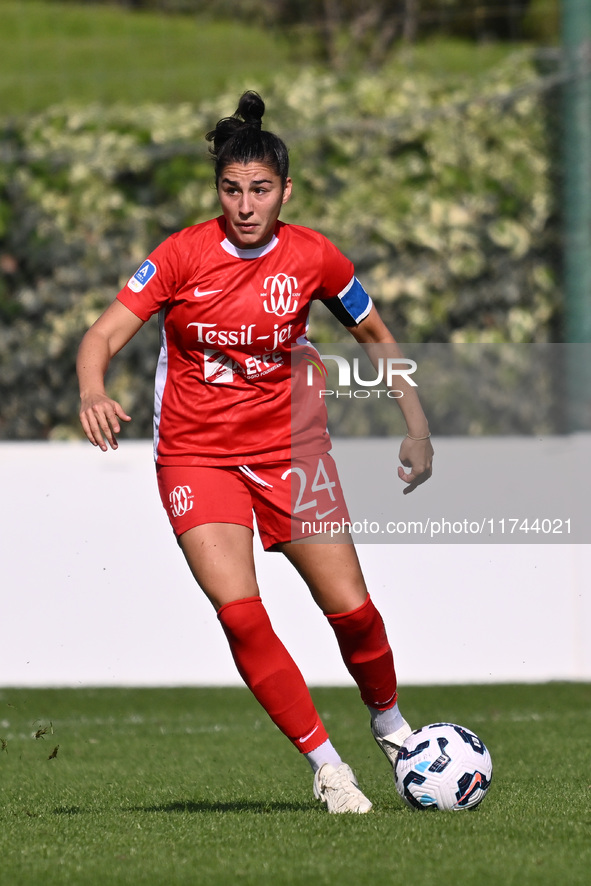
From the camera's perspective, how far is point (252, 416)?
4.44 metres

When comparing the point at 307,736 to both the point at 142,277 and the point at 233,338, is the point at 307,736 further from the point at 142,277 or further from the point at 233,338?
the point at 142,277

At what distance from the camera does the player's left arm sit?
4664 mm

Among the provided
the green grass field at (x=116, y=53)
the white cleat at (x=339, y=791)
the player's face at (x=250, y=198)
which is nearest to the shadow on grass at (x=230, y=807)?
the white cleat at (x=339, y=791)

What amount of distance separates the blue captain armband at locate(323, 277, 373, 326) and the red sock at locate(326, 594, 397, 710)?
970 mm

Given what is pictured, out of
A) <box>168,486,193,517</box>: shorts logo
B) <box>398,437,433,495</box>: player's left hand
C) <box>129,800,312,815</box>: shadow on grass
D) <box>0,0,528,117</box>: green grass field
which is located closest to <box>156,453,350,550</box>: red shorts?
<box>168,486,193,517</box>: shorts logo

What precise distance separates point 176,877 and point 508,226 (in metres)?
6.51

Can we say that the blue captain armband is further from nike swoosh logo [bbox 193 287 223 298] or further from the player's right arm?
the player's right arm

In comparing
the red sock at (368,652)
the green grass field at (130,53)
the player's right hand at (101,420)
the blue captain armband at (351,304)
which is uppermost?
the green grass field at (130,53)

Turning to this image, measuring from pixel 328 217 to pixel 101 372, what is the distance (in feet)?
17.0

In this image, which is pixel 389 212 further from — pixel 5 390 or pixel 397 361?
pixel 397 361

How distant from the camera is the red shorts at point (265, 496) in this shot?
4.35 m

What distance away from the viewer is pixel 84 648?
743 cm

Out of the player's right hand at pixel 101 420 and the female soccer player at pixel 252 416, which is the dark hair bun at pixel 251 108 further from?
the player's right hand at pixel 101 420

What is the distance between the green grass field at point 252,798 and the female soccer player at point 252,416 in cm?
41
